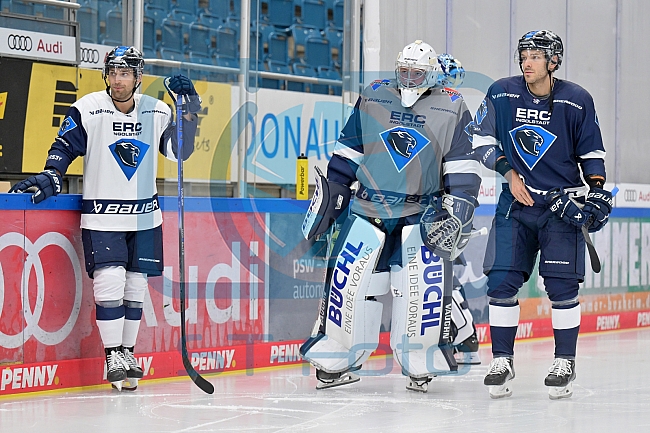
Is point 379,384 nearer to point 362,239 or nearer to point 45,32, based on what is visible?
point 362,239

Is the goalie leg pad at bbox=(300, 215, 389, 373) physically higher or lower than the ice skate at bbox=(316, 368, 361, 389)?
higher

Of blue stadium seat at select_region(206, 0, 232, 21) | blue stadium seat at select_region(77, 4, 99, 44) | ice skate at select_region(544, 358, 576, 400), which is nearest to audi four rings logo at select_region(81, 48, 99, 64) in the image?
blue stadium seat at select_region(77, 4, 99, 44)

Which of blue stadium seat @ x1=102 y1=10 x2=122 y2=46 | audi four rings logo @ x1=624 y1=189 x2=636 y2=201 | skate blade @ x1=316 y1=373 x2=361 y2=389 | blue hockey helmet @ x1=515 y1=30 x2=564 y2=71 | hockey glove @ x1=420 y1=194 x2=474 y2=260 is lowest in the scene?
skate blade @ x1=316 y1=373 x2=361 y2=389

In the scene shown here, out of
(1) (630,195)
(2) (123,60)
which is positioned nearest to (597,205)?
(2) (123,60)

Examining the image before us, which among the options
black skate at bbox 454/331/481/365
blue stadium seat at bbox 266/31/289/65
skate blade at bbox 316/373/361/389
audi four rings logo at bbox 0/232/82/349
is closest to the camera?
audi four rings logo at bbox 0/232/82/349

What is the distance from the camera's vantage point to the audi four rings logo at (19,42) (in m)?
5.62

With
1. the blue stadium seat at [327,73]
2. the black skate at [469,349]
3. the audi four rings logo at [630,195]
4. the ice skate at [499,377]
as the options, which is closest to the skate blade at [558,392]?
the ice skate at [499,377]

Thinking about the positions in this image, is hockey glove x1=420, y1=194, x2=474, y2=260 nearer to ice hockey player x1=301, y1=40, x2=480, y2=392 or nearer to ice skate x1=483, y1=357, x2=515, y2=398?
ice hockey player x1=301, y1=40, x2=480, y2=392

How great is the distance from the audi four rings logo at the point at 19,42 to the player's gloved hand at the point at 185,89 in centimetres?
155

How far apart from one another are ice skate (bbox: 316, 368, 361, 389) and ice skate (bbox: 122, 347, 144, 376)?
0.78 m

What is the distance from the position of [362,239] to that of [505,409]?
95cm

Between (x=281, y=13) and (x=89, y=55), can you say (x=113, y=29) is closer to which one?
(x=89, y=55)

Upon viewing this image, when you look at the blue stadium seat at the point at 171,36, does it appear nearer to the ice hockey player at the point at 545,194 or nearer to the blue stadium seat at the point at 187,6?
the blue stadium seat at the point at 187,6

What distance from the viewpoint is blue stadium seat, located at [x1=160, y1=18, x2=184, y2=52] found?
7207 mm
